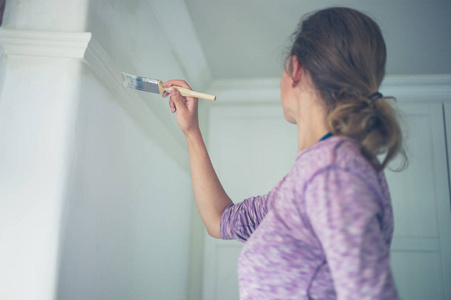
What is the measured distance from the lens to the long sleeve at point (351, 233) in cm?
53

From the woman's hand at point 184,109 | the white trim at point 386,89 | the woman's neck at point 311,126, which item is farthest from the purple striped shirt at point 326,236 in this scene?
the white trim at point 386,89

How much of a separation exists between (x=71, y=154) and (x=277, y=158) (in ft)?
7.36

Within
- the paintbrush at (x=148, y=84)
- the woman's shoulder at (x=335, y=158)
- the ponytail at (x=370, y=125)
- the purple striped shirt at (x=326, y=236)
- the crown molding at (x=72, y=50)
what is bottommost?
the purple striped shirt at (x=326, y=236)

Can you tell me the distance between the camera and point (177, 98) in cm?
120

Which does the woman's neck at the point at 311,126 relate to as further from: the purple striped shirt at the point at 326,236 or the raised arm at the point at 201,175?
the raised arm at the point at 201,175

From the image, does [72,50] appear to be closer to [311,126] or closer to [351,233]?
[311,126]

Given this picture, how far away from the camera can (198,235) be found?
312 cm

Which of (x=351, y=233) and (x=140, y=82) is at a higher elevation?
(x=140, y=82)

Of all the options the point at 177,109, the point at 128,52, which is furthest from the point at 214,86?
the point at 177,109

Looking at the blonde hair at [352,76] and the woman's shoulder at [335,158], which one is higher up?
the blonde hair at [352,76]

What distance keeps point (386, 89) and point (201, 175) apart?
2494 mm

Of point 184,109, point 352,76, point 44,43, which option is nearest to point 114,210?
point 184,109

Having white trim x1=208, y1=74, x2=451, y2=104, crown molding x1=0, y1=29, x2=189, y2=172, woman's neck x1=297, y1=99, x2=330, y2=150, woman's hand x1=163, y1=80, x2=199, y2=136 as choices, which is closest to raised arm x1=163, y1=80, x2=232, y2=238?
woman's hand x1=163, y1=80, x2=199, y2=136

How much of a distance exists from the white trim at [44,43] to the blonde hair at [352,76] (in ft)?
2.24
